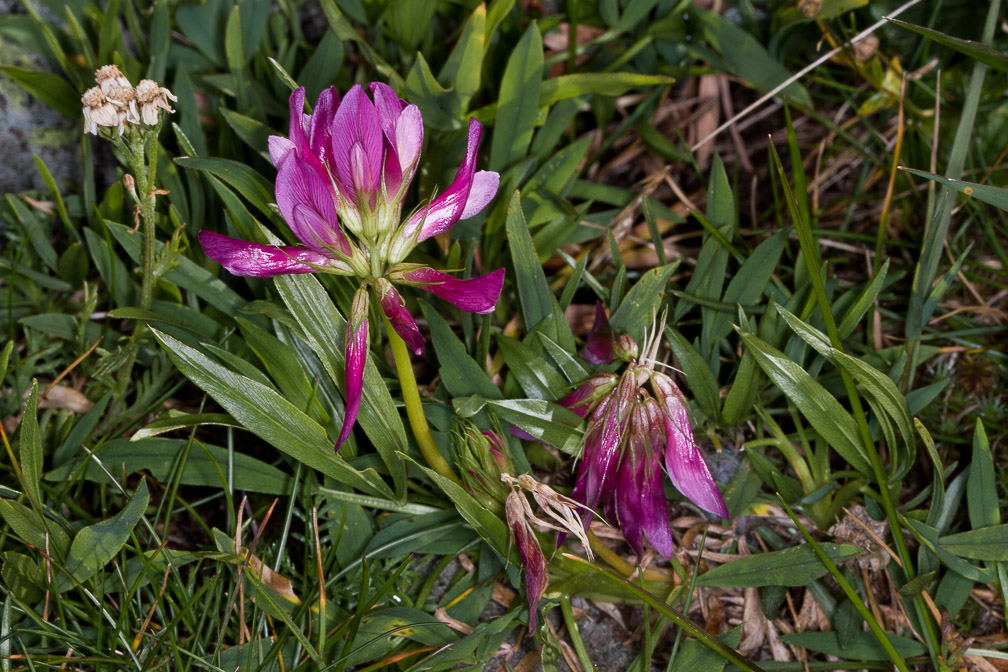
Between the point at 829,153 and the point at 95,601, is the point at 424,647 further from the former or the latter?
the point at 829,153

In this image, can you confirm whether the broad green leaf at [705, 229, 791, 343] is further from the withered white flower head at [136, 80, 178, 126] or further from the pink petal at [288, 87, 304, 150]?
the withered white flower head at [136, 80, 178, 126]

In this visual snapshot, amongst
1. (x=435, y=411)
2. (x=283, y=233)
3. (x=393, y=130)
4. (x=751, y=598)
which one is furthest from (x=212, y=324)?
(x=751, y=598)

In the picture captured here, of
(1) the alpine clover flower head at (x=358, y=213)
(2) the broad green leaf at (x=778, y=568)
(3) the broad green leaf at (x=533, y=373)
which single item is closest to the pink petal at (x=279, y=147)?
(1) the alpine clover flower head at (x=358, y=213)

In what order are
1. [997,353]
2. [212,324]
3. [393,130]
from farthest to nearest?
1. [997,353]
2. [212,324]
3. [393,130]

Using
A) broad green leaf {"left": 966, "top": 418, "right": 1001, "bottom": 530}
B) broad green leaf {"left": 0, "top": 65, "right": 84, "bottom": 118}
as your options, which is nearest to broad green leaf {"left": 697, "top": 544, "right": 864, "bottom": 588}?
broad green leaf {"left": 966, "top": 418, "right": 1001, "bottom": 530}

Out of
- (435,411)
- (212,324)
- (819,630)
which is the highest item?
(212,324)

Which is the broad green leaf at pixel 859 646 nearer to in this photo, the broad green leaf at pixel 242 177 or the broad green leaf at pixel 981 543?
the broad green leaf at pixel 981 543
